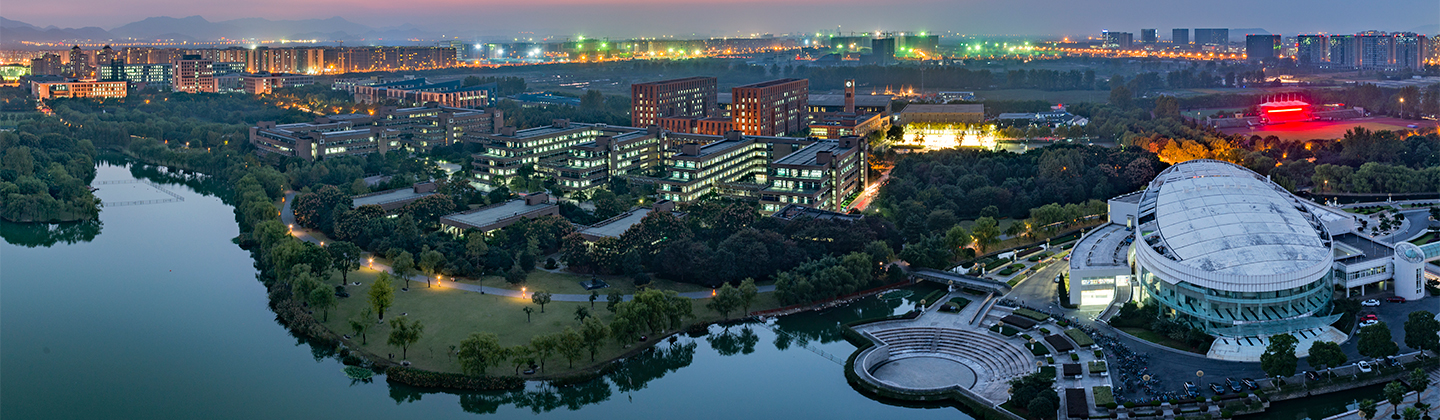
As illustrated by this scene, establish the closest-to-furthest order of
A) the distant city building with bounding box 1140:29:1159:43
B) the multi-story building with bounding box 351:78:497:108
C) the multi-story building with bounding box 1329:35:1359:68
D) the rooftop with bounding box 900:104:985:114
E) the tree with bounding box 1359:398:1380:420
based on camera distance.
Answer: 1. the tree with bounding box 1359:398:1380:420
2. the rooftop with bounding box 900:104:985:114
3. the multi-story building with bounding box 351:78:497:108
4. the multi-story building with bounding box 1329:35:1359:68
5. the distant city building with bounding box 1140:29:1159:43

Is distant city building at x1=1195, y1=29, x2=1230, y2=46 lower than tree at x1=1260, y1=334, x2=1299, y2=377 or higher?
higher

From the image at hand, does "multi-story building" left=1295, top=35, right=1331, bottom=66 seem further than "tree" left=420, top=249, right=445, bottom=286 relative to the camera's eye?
Yes

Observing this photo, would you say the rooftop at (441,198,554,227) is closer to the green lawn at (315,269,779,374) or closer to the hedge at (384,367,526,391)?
the green lawn at (315,269,779,374)

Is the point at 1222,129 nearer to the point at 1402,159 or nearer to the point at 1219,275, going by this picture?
the point at 1402,159

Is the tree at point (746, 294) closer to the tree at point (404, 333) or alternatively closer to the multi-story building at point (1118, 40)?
the tree at point (404, 333)

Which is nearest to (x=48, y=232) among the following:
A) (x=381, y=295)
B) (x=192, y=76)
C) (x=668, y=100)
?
(x=381, y=295)

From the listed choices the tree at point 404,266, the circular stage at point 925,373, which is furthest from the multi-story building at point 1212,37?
the tree at point 404,266

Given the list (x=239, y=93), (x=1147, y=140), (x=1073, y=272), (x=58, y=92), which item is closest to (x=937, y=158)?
(x=1147, y=140)

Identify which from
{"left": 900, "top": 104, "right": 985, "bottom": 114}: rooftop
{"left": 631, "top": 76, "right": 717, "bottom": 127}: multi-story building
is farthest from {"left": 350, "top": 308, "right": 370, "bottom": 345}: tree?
{"left": 900, "top": 104, "right": 985, "bottom": 114}: rooftop
